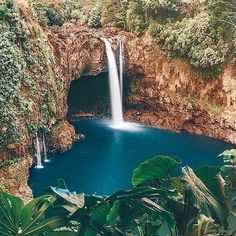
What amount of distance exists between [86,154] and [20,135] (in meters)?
4.16

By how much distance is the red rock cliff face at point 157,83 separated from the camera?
23.5 meters

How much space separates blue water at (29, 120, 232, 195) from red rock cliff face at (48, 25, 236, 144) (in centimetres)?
103

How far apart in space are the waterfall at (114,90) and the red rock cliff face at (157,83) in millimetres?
408

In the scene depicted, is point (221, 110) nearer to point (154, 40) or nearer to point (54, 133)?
point (154, 40)

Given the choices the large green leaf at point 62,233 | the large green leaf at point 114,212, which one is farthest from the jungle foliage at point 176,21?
the large green leaf at point 62,233

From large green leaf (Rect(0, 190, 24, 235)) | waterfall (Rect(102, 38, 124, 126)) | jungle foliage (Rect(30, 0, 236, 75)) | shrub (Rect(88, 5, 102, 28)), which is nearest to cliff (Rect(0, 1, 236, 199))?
waterfall (Rect(102, 38, 124, 126))

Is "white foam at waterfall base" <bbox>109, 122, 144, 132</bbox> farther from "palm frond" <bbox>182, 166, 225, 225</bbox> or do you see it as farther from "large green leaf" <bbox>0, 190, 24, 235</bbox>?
"large green leaf" <bbox>0, 190, 24, 235</bbox>

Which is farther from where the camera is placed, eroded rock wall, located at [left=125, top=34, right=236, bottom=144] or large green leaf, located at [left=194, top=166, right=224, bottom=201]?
Answer: eroded rock wall, located at [left=125, top=34, right=236, bottom=144]

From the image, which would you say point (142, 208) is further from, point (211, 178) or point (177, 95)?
point (177, 95)

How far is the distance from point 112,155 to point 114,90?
7.20 meters

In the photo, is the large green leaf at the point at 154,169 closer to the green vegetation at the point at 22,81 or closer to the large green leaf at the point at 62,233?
the large green leaf at the point at 62,233

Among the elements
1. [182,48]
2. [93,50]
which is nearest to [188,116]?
[182,48]

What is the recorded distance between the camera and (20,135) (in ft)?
55.9

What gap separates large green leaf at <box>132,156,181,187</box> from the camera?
3.82 meters
